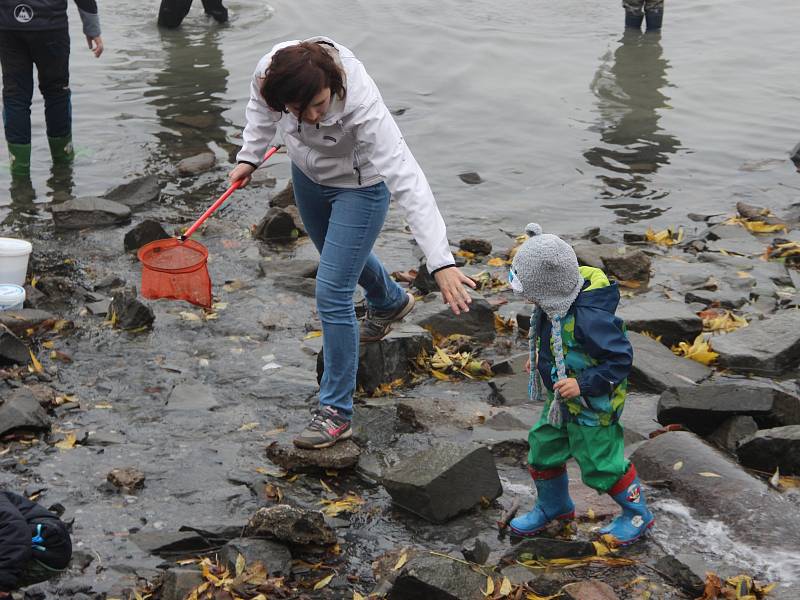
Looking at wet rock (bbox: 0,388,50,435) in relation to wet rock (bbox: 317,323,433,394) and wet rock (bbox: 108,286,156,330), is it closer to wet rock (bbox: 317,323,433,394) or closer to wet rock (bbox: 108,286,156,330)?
wet rock (bbox: 108,286,156,330)

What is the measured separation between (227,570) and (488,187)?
689 cm

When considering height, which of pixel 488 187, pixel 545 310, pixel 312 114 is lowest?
pixel 488 187

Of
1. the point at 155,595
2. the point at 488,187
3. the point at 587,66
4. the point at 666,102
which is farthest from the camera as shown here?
the point at 587,66

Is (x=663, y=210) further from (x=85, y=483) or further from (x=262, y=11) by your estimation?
(x=262, y=11)

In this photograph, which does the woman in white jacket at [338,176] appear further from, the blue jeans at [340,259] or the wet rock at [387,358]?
the wet rock at [387,358]

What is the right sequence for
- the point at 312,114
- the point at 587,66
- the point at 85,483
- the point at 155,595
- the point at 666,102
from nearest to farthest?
1. the point at 155,595
2. the point at 312,114
3. the point at 85,483
4. the point at 666,102
5. the point at 587,66

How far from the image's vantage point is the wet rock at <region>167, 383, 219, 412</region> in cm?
549

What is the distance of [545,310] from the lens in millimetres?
3965

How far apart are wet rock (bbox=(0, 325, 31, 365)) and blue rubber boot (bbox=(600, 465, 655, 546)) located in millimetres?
3465

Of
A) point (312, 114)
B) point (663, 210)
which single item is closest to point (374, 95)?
point (312, 114)

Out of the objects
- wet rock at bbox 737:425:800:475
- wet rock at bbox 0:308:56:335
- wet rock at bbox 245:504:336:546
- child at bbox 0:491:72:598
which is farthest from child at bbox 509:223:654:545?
wet rock at bbox 0:308:56:335

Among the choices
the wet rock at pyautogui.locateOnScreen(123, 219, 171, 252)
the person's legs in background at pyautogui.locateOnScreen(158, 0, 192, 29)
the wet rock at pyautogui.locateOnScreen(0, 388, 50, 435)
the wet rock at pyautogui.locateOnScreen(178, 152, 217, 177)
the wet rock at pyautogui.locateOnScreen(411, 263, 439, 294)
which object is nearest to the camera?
the wet rock at pyautogui.locateOnScreen(0, 388, 50, 435)

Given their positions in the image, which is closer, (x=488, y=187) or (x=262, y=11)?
(x=488, y=187)

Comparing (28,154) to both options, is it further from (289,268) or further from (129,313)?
(129,313)
